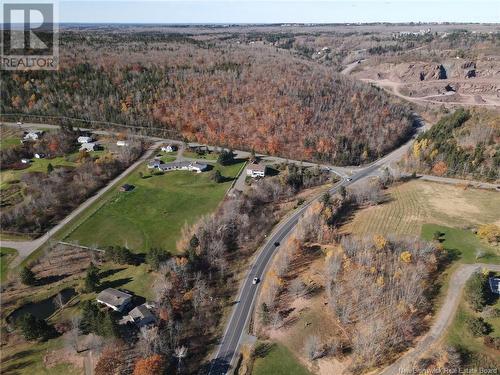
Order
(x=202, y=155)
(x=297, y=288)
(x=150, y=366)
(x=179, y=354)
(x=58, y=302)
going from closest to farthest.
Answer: (x=150, y=366)
(x=179, y=354)
(x=58, y=302)
(x=297, y=288)
(x=202, y=155)

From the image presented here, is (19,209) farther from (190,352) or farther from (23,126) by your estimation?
(23,126)

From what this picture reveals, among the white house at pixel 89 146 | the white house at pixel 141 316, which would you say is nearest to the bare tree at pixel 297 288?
the white house at pixel 141 316

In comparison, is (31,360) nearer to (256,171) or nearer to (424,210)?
(256,171)

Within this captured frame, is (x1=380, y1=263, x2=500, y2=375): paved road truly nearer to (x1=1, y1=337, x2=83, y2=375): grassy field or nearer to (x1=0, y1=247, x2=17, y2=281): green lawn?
(x1=1, y1=337, x2=83, y2=375): grassy field

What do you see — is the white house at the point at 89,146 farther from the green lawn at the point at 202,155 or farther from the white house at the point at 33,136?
the green lawn at the point at 202,155

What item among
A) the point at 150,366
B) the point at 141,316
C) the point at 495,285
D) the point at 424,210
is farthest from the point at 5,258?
the point at 424,210

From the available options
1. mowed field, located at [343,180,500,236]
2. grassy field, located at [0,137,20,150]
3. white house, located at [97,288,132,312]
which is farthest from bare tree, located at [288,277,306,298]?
grassy field, located at [0,137,20,150]

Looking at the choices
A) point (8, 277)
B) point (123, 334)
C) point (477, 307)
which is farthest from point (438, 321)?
point (8, 277)
